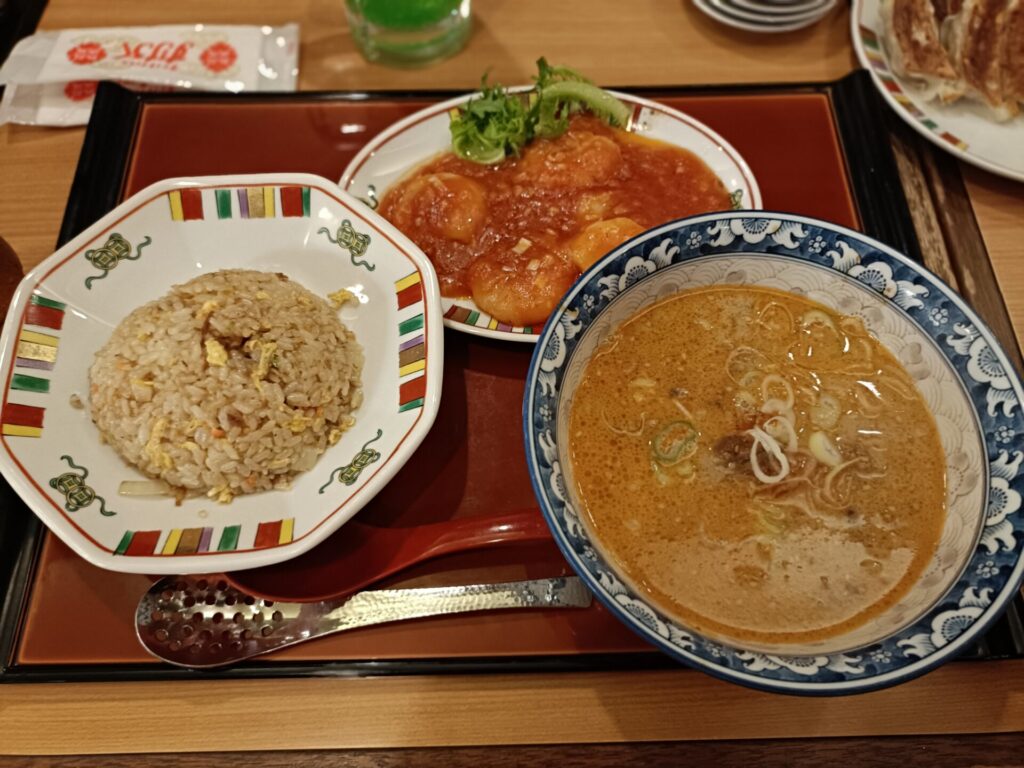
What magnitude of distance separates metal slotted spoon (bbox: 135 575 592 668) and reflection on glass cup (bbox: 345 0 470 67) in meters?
1.85

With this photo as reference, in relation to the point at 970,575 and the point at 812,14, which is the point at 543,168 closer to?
the point at 812,14

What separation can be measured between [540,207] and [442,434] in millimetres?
765

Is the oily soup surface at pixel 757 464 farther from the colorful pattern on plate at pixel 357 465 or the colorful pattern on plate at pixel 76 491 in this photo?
the colorful pattern on plate at pixel 76 491

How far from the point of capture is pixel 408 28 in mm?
2408

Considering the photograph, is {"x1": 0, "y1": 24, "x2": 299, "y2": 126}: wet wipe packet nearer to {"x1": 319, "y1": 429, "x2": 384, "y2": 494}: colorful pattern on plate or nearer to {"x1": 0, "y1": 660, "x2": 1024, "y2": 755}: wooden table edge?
{"x1": 319, "y1": 429, "x2": 384, "y2": 494}: colorful pattern on plate

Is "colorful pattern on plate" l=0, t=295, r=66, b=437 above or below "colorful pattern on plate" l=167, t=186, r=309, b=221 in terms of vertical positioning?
below

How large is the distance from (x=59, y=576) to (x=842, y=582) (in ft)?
5.40

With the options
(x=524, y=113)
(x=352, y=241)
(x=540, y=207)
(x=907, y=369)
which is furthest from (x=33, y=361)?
(x=907, y=369)

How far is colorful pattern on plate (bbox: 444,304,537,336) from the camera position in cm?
185

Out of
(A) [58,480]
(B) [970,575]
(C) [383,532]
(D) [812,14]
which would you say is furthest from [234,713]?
(D) [812,14]

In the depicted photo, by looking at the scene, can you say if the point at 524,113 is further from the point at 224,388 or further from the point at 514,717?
the point at 514,717

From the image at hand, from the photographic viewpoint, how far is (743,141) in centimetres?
227

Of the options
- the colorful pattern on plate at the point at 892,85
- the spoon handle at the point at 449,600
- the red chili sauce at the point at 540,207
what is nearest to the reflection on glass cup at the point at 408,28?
the red chili sauce at the point at 540,207

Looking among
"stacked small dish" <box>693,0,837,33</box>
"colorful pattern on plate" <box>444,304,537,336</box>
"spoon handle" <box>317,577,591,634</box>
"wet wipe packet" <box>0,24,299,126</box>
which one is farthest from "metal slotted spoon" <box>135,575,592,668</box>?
"stacked small dish" <box>693,0,837,33</box>
